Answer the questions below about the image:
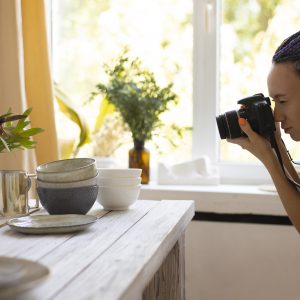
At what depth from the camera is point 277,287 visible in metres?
2.09

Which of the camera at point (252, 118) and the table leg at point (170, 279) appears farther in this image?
the camera at point (252, 118)

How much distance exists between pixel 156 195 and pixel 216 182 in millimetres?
264

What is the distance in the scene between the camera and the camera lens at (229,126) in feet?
5.03

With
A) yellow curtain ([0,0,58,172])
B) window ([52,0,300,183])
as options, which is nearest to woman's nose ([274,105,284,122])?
window ([52,0,300,183])

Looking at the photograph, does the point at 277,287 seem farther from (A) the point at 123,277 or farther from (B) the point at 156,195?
(A) the point at 123,277

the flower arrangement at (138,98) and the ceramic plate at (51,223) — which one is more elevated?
the flower arrangement at (138,98)

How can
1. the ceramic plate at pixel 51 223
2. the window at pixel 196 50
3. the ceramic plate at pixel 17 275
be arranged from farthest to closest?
the window at pixel 196 50
the ceramic plate at pixel 51 223
the ceramic plate at pixel 17 275

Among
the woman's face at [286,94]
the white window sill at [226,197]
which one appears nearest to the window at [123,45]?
the white window sill at [226,197]

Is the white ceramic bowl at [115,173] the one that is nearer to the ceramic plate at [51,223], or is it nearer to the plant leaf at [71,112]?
the ceramic plate at [51,223]

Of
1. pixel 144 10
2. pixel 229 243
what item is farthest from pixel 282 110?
pixel 144 10

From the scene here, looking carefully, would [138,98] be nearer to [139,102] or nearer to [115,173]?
[139,102]

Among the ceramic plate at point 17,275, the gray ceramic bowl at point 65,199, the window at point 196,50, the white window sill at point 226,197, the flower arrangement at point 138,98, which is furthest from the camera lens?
the window at point 196,50

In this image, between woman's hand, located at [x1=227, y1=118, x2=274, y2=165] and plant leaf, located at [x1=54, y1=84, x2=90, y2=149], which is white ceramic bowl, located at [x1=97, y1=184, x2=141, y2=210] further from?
plant leaf, located at [x1=54, y1=84, x2=90, y2=149]

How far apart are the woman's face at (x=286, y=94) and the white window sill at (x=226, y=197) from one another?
615 millimetres
